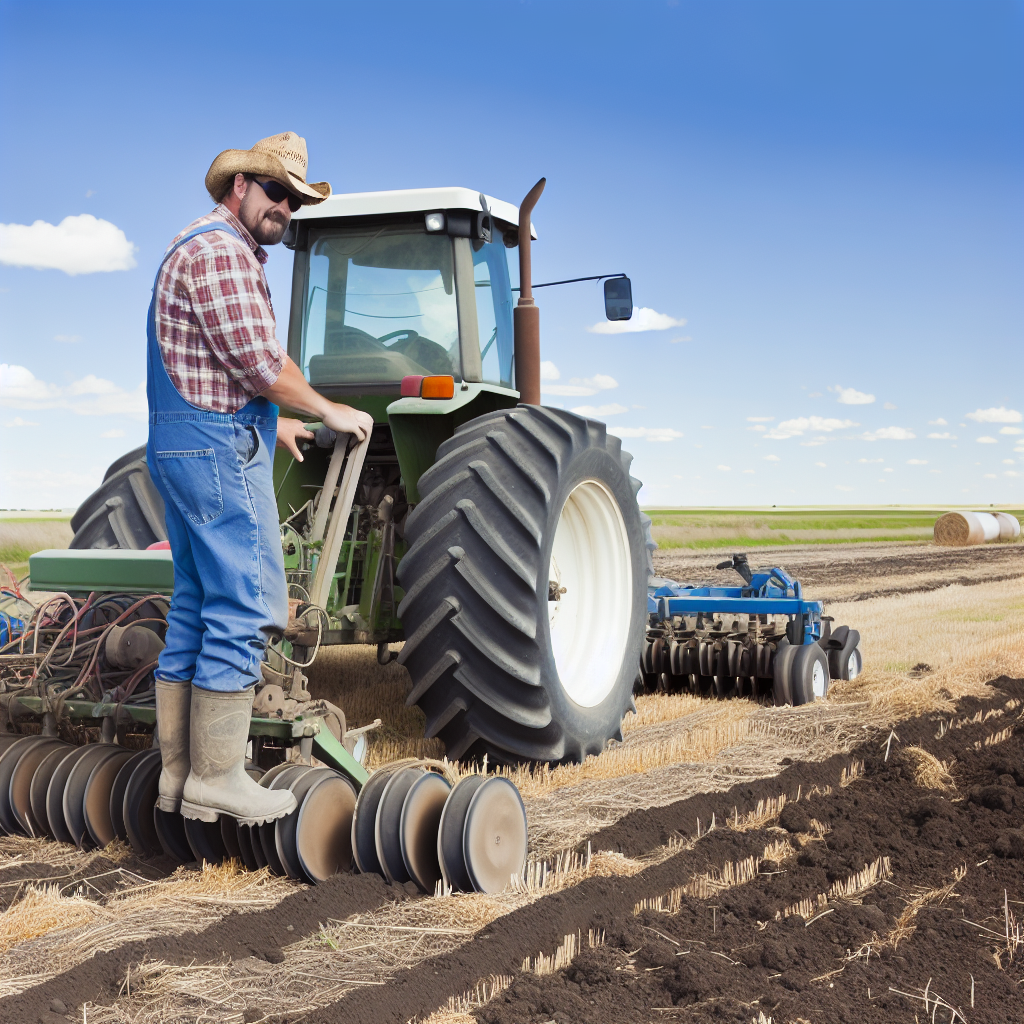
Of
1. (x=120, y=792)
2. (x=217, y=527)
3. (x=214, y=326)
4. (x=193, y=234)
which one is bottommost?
(x=120, y=792)

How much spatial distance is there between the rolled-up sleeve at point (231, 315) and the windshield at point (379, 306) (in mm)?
2165

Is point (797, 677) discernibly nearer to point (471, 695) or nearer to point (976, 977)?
point (471, 695)

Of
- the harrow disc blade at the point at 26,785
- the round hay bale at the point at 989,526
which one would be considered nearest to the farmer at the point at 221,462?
the harrow disc blade at the point at 26,785

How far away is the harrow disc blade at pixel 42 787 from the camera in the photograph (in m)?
3.82

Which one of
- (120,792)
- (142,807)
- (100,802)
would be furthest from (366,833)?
(100,802)

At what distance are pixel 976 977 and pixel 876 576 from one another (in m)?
14.7

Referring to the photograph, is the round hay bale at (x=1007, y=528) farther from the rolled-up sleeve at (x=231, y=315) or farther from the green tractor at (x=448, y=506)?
the rolled-up sleeve at (x=231, y=315)

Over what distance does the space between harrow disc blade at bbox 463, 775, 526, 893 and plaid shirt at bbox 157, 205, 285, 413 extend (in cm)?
133

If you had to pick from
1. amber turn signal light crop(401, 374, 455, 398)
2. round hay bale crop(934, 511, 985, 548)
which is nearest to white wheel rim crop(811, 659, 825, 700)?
amber turn signal light crop(401, 374, 455, 398)

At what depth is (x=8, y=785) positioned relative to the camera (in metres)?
3.90

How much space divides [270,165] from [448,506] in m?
1.46

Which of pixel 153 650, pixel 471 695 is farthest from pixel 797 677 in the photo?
pixel 153 650

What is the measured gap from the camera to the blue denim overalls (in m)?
3.06

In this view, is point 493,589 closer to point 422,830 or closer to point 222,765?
point 422,830
